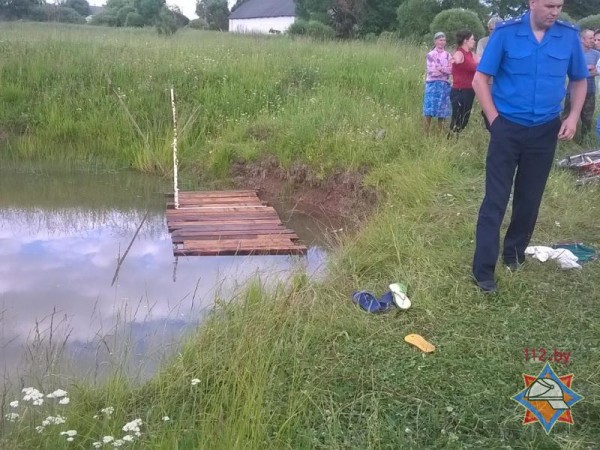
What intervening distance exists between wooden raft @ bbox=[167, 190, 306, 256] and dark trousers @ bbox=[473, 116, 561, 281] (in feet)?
7.75

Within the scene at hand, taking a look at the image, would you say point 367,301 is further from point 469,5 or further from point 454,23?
point 469,5

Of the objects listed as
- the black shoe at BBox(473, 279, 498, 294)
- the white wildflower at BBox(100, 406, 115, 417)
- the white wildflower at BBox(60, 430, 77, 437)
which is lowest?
the white wildflower at BBox(100, 406, 115, 417)

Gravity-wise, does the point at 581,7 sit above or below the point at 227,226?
above

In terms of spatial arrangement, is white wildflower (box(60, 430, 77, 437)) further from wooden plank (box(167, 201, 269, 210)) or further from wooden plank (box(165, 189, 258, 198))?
wooden plank (box(165, 189, 258, 198))

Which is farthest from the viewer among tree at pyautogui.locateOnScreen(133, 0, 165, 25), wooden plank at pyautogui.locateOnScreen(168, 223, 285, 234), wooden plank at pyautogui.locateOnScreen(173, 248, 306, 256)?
tree at pyautogui.locateOnScreen(133, 0, 165, 25)

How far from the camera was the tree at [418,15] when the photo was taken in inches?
723

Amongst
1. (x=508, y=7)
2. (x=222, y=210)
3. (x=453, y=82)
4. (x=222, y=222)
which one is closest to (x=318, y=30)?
(x=508, y=7)

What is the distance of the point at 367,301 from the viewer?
3656 millimetres

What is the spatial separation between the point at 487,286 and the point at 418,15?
16.3 m

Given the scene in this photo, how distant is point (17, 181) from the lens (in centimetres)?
784

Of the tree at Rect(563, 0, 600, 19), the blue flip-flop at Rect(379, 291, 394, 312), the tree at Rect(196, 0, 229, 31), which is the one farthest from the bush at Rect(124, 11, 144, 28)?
the blue flip-flop at Rect(379, 291, 394, 312)

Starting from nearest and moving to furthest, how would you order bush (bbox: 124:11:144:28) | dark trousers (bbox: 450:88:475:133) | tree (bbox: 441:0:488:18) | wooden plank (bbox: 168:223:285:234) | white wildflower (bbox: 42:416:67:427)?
white wildflower (bbox: 42:416:67:427) < wooden plank (bbox: 168:223:285:234) < dark trousers (bbox: 450:88:475:133) < tree (bbox: 441:0:488:18) < bush (bbox: 124:11:144:28)

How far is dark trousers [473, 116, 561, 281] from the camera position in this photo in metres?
3.45

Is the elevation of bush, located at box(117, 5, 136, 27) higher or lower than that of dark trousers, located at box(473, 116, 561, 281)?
higher
